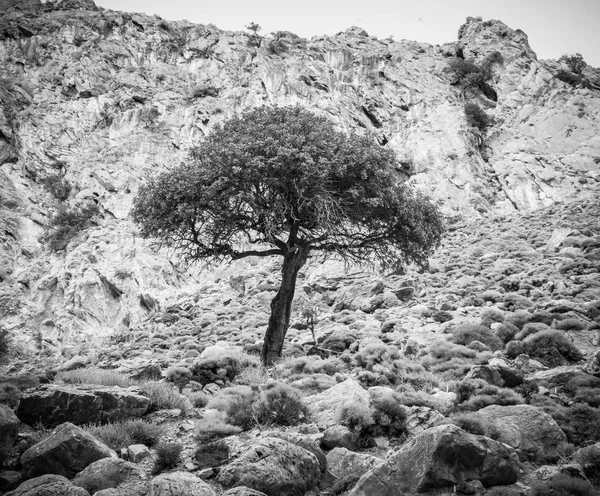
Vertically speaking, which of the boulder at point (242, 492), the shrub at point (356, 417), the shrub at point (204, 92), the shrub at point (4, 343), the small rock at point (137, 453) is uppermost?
the shrub at point (204, 92)

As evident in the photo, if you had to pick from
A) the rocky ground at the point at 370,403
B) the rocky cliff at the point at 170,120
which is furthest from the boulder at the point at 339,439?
the rocky cliff at the point at 170,120

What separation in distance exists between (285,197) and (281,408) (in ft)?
28.5

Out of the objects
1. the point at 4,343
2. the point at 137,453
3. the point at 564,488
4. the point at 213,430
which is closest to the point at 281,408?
the point at 213,430

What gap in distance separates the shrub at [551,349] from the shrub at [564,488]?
7.54 metres

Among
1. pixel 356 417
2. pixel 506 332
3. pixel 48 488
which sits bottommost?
pixel 48 488

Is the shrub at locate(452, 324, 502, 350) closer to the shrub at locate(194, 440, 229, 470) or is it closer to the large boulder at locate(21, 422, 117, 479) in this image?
the shrub at locate(194, 440, 229, 470)

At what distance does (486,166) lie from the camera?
158 feet

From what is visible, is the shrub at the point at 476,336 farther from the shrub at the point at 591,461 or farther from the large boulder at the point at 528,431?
the shrub at the point at 591,461

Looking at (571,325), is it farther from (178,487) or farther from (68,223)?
(68,223)

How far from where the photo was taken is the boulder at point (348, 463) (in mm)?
7348

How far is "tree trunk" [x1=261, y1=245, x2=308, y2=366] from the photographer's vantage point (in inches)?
632

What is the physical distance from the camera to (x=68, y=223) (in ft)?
122

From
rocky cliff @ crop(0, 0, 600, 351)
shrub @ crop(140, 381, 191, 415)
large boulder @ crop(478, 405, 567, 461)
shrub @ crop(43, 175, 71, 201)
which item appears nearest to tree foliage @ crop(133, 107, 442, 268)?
A: shrub @ crop(140, 381, 191, 415)

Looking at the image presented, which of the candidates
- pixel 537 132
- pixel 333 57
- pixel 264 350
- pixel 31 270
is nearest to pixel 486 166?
pixel 537 132
